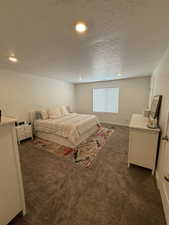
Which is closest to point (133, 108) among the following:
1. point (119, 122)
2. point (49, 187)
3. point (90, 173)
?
point (119, 122)

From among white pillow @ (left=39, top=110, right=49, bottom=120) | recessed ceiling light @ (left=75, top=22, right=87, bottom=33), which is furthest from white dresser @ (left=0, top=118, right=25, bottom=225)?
white pillow @ (left=39, top=110, right=49, bottom=120)

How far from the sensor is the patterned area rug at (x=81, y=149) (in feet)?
7.82

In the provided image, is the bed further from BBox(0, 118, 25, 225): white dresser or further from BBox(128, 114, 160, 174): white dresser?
BBox(0, 118, 25, 225): white dresser

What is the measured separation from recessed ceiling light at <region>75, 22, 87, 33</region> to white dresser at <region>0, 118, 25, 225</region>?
4.65ft

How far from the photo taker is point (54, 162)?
229cm

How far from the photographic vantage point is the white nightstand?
10.6ft

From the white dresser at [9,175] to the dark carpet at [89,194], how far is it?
24 cm

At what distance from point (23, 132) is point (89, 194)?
294 cm

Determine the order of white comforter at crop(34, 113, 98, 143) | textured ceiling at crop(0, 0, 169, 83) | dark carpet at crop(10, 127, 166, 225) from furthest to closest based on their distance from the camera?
white comforter at crop(34, 113, 98, 143) < dark carpet at crop(10, 127, 166, 225) < textured ceiling at crop(0, 0, 169, 83)

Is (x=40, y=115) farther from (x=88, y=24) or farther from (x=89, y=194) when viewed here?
(x=88, y=24)

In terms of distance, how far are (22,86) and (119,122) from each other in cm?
487

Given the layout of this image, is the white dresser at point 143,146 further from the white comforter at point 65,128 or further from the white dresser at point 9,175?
the white dresser at point 9,175

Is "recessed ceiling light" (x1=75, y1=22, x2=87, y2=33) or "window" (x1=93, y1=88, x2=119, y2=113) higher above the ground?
"recessed ceiling light" (x1=75, y1=22, x2=87, y2=33)

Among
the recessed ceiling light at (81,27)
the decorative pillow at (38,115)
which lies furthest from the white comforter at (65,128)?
the recessed ceiling light at (81,27)
